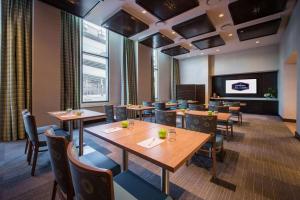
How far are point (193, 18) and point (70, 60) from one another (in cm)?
404

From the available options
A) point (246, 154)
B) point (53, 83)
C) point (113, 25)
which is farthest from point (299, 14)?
point (53, 83)

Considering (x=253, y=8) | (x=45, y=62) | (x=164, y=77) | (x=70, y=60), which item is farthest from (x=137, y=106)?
(x=164, y=77)

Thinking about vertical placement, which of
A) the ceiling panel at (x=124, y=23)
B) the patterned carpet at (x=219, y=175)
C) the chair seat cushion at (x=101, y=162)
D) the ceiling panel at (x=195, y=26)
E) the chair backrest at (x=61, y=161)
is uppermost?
the ceiling panel at (x=124, y=23)

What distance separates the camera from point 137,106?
4.99 m

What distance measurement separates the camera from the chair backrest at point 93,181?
2.07 feet

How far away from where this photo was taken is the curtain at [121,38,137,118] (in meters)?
6.30

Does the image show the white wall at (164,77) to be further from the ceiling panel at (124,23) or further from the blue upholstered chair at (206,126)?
the blue upholstered chair at (206,126)

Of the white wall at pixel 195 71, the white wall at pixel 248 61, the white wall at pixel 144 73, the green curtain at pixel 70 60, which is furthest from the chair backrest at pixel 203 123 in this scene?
the white wall at pixel 248 61

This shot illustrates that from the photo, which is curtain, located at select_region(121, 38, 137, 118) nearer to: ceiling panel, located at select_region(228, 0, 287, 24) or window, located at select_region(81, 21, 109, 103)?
window, located at select_region(81, 21, 109, 103)

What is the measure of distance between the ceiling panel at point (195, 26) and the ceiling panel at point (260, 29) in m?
1.36

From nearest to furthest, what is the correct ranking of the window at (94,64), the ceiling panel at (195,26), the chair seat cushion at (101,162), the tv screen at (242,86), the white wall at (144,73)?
1. the chair seat cushion at (101,162)
2. the ceiling panel at (195,26)
3. the window at (94,64)
4. the white wall at (144,73)
5. the tv screen at (242,86)

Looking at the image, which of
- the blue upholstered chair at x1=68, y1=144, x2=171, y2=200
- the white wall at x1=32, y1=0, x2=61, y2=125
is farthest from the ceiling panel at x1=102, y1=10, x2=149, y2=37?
the blue upholstered chair at x1=68, y1=144, x2=171, y2=200

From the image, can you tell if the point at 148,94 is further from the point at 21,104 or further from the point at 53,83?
the point at 21,104

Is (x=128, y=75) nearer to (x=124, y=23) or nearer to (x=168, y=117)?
(x=124, y=23)
